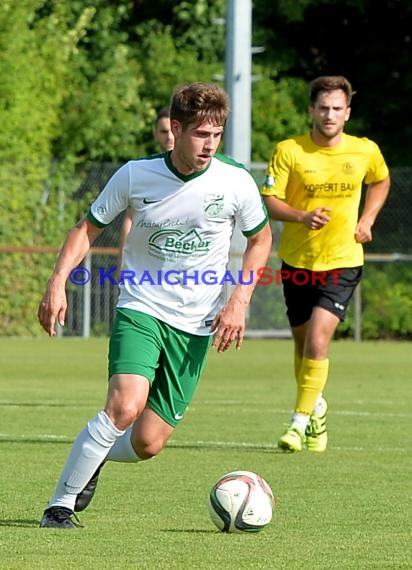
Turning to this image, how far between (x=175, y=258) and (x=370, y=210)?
4073mm

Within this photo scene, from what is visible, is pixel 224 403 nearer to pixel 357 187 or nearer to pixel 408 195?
pixel 357 187

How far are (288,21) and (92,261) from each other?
6.25m

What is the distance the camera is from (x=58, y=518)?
6484 millimetres

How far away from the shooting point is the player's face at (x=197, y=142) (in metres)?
6.70

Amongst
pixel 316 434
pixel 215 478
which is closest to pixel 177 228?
pixel 215 478

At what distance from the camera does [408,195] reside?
24.7 m

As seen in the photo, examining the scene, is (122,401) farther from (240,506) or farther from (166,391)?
(240,506)

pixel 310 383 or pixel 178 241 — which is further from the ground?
pixel 178 241

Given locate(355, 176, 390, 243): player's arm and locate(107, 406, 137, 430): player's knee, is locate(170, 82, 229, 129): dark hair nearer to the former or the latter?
locate(107, 406, 137, 430): player's knee

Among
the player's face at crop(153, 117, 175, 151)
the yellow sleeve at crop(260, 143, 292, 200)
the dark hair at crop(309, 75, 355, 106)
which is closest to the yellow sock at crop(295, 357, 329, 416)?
the yellow sleeve at crop(260, 143, 292, 200)

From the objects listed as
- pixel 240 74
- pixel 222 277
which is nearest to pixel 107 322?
pixel 240 74

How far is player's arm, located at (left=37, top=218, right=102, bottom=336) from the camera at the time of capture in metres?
6.41

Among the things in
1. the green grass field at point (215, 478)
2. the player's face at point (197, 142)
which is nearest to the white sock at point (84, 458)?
the green grass field at point (215, 478)

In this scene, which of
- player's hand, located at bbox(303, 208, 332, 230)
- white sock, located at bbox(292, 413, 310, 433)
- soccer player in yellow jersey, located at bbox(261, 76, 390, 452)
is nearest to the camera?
white sock, located at bbox(292, 413, 310, 433)
